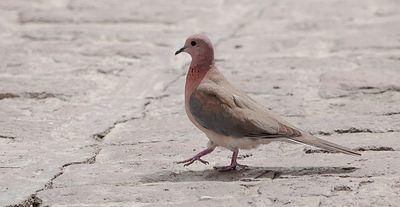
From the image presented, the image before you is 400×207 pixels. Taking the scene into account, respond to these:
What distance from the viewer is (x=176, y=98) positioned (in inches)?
257

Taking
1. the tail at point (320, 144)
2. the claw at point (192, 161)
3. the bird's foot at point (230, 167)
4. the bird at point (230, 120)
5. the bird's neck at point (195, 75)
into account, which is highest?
the bird's neck at point (195, 75)

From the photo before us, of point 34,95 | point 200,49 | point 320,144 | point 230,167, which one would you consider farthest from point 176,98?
point 320,144

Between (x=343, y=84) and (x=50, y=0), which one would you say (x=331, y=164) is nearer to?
(x=343, y=84)

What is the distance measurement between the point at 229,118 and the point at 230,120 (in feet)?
0.04

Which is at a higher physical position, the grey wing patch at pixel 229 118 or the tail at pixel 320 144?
the grey wing patch at pixel 229 118

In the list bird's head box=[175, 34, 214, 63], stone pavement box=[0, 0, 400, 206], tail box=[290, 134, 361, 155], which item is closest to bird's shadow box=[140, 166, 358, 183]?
stone pavement box=[0, 0, 400, 206]

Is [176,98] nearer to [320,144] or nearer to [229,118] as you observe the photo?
[229,118]

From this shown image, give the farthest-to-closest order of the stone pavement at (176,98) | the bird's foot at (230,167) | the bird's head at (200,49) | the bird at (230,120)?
the bird's head at (200,49), the bird's foot at (230,167), the bird at (230,120), the stone pavement at (176,98)

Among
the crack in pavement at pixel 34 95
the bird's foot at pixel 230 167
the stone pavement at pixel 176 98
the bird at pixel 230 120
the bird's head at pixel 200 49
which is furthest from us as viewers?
the crack in pavement at pixel 34 95

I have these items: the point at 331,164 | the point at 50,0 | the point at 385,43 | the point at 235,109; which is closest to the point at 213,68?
the point at 235,109

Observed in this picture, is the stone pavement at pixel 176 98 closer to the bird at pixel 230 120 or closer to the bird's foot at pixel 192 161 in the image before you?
the bird's foot at pixel 192 161

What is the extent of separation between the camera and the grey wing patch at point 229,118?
476 cm

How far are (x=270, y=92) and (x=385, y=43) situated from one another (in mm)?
1461

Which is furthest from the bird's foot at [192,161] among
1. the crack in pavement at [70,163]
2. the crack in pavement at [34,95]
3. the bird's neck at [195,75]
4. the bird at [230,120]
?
the crack in pavement at [34,95]
